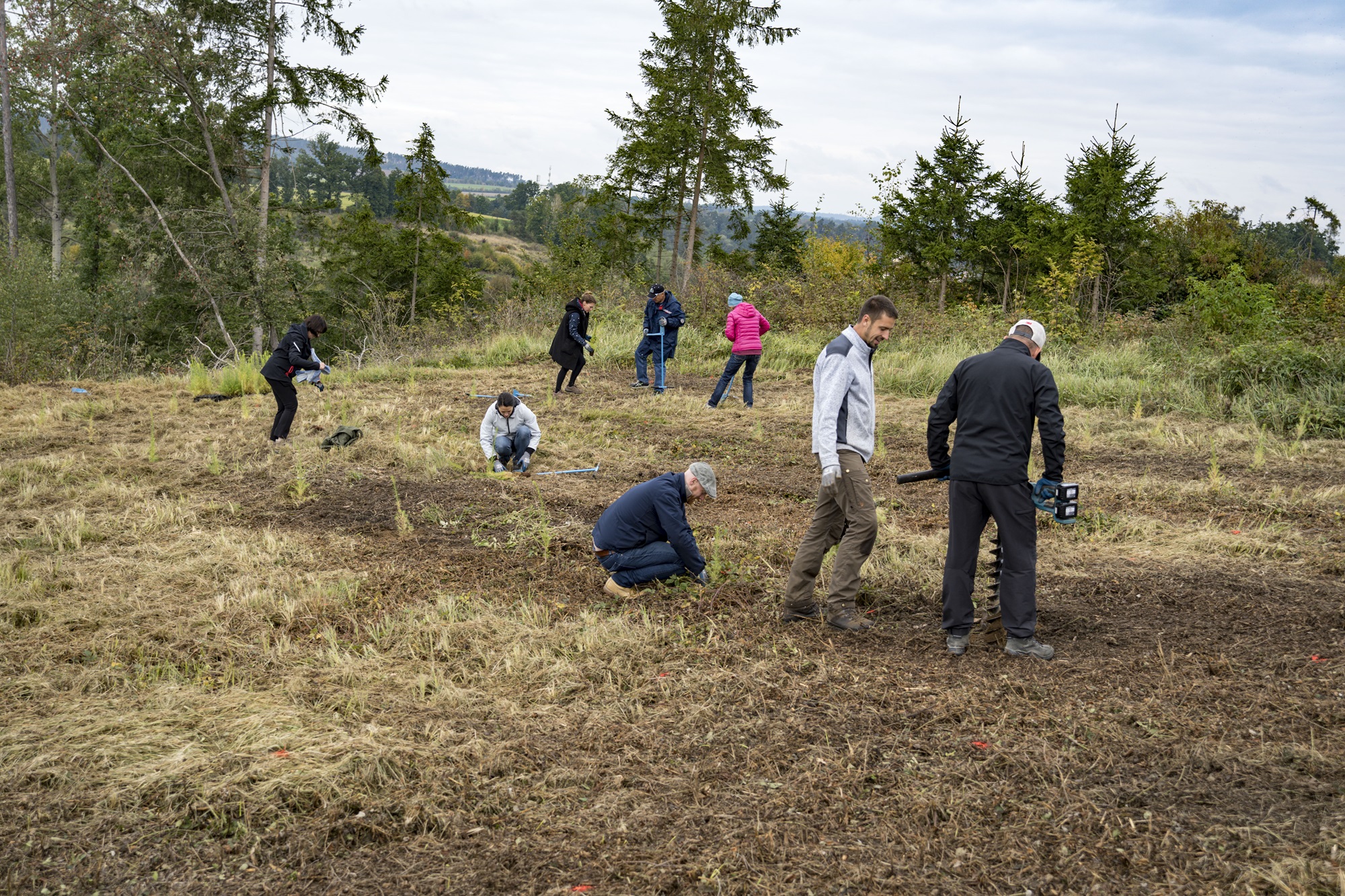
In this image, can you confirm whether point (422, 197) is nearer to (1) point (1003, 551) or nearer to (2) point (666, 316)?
(2) point (666, 316)

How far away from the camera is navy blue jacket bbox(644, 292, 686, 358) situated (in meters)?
13.9

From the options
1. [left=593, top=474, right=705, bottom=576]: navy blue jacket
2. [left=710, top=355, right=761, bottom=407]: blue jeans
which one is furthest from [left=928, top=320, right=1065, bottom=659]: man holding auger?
[left=710, top=355, right=761, bottom=407]: blue jeans

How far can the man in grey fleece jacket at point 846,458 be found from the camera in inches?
201

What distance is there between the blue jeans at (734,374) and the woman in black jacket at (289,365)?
17.5 feet

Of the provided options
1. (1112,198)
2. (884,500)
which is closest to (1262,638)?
(884,500)

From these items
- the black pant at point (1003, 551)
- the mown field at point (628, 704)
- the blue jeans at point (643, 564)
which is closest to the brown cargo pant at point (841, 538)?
the mown field at point (628, 704)

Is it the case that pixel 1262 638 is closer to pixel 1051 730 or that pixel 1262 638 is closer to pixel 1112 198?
pixel 1051 730

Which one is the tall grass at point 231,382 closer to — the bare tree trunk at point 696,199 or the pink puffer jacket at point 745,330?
the pink puffer jacket at point 745,330

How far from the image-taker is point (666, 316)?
45.6 ft

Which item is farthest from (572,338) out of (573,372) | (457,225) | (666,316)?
(457,225)

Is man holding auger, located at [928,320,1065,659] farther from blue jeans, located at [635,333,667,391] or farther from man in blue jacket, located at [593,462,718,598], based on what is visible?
blue jeans, located at [635,333,667,391]

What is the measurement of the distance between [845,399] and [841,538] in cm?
85

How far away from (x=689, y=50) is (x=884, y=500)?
21917mm

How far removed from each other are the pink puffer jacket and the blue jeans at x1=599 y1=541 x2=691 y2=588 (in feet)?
22.9
